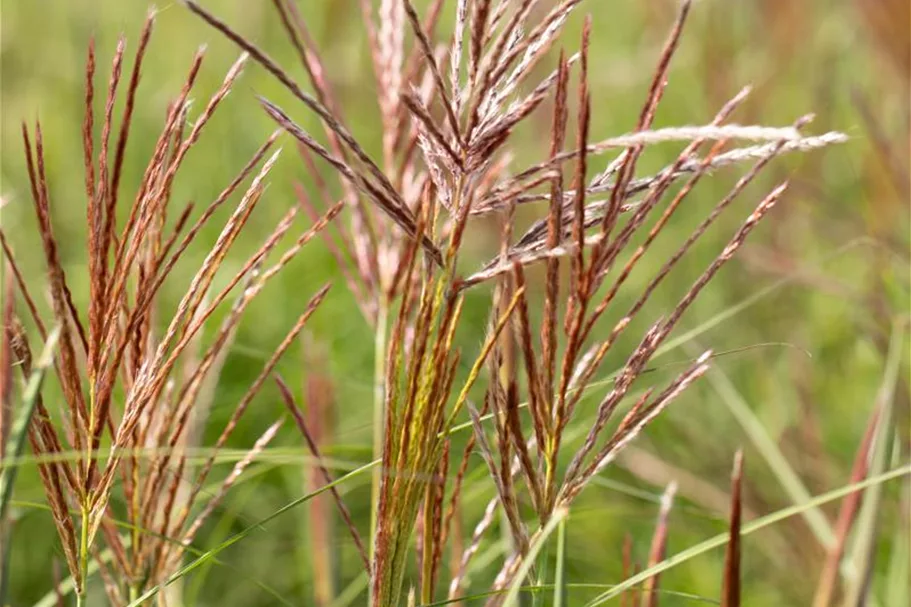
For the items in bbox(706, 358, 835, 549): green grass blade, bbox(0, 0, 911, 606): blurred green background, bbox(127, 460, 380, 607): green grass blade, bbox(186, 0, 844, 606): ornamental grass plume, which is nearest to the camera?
bbox(186, 0, 844, 606): ornamental grass plume

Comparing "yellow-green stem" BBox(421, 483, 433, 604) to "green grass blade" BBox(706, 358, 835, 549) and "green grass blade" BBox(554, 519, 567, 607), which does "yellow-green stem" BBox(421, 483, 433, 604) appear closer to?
"green grass blade" BBox(554, 519, 567, 607)

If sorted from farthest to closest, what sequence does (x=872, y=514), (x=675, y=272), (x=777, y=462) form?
(x=675, y=272) < (x=777, y=462) < (x=872, y=514)

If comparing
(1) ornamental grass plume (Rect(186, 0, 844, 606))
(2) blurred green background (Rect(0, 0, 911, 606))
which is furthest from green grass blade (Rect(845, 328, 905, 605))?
(2) blurred green background (Rect(0, 0, 911, 606))

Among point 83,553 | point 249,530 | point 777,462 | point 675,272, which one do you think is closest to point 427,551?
point 249,530

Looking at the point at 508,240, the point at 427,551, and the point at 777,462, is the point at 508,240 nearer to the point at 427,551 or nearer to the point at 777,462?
the point at 427,551

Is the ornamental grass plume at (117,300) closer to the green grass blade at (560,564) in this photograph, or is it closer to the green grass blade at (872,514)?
the green grass blade at (560,564)

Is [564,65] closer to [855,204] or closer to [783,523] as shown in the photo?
[783,523]

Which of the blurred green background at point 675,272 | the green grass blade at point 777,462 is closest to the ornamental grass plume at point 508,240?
the blurred green background at point 675,272

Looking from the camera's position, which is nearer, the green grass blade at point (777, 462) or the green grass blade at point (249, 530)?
the green grass blade at point (249, 530)
